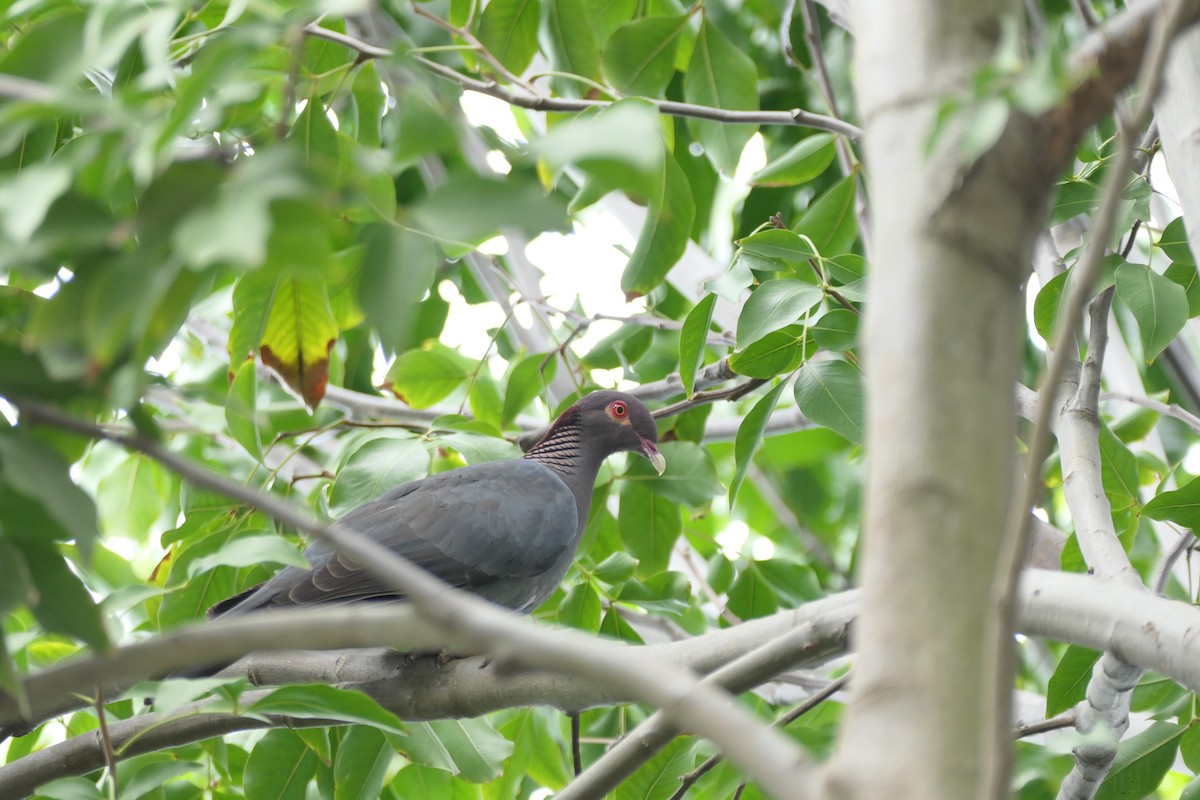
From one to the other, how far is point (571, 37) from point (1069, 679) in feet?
5.23

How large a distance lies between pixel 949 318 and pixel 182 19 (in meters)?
1.55

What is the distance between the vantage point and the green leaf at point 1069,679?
5.87 ft

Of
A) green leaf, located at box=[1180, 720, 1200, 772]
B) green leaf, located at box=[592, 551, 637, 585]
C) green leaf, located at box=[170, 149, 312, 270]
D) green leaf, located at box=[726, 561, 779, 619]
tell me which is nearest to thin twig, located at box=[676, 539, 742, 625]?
green leaf, located at box=[726, 561, 779, 619]

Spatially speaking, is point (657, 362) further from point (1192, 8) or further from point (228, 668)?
point (1192, 8)

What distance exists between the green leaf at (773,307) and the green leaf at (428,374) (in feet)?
4.12

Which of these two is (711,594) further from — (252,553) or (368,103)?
(252,553)

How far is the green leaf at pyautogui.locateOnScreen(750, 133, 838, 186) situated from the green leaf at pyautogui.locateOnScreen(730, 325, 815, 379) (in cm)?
41

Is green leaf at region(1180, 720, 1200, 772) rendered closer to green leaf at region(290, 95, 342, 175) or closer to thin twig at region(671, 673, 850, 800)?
thin twig at region(671, 673, 850, 800)

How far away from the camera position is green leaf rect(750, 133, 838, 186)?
A: 2.20 metres

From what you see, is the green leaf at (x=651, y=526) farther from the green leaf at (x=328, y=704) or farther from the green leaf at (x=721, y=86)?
the green leaf at (x=328, y=704)

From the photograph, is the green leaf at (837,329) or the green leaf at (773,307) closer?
the green leaf at (773,307)

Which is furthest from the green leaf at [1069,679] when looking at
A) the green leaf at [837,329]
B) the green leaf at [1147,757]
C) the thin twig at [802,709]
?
the green leaf at [837,329]

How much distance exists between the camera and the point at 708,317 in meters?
1.99

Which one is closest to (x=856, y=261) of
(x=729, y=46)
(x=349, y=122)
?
(x=729, y=46)
